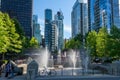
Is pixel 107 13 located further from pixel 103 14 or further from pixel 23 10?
pixel 23 10

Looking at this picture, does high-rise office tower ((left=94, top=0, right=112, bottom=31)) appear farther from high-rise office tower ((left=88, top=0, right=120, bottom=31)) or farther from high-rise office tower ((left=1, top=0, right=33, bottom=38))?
high-rise office tower ((left=1, top=0, right=33, bottom=38))

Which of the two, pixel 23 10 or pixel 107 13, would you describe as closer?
pixel 107 13

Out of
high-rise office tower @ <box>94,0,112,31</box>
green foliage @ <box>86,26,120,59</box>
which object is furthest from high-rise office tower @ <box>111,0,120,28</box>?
green foliage @ <box>86,26,120,59</box>

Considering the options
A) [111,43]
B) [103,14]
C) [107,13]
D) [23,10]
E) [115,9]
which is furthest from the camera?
[23,10]

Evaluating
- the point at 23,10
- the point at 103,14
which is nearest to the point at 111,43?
the point at 103,14

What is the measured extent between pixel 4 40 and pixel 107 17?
124m

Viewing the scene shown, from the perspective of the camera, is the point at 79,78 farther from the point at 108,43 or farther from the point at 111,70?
the point at 108,43

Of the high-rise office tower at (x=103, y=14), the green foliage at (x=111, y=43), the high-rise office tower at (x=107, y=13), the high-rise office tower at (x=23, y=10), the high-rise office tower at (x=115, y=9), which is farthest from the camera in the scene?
the high-rise office tower at (x=23, y=10)

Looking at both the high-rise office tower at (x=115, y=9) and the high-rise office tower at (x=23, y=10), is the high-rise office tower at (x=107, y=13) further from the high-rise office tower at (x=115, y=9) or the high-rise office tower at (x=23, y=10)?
the high-rise office tower at (x=23, y=10)

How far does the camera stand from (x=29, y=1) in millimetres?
195750

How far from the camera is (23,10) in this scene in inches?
7594

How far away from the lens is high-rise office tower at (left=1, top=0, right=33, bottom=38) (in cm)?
18360

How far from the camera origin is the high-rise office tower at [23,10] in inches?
7228

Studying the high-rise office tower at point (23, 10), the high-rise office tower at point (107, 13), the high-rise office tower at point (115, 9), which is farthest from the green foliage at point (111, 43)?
the high-rise office tower at point (23, 10)
